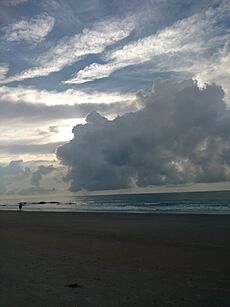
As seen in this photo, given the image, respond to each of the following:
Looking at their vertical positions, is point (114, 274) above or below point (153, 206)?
below

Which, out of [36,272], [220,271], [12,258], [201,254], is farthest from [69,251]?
[220,271]

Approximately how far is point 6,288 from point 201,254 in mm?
7670

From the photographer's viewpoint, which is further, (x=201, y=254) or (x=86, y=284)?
(x=201, y=254)

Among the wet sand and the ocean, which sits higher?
the ocean

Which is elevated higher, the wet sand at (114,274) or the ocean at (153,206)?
the ocean at (153,206)

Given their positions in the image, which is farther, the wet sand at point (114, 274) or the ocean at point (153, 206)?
the ocean at point (153, 206)

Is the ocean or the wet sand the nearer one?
the wet sand

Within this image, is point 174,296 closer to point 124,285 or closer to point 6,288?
point 124,285

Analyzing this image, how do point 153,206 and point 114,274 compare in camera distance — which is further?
point 153,206

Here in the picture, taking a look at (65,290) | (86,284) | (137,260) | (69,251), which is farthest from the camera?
(69,251)

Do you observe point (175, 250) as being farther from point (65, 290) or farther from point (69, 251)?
point (65, 290)

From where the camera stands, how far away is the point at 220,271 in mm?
10367

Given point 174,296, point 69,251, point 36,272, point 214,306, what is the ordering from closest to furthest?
point 214,306, point 174,296, point 36,272, point 69,251

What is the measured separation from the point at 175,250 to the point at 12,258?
6.40 meters
